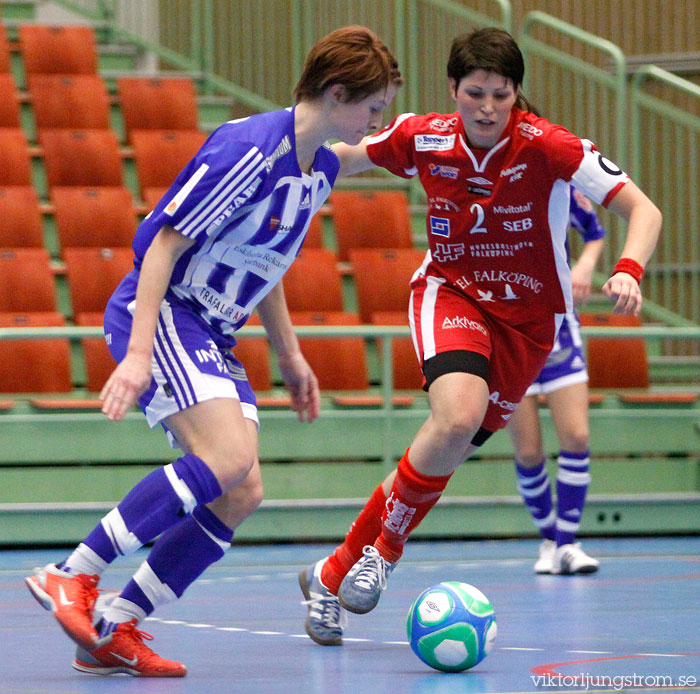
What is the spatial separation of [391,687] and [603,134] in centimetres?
677

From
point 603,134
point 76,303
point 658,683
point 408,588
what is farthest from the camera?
point 603,134

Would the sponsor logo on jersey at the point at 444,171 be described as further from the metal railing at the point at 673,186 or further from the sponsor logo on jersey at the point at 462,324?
the metal railing at the point at 673,186

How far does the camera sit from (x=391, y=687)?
3.04 metres

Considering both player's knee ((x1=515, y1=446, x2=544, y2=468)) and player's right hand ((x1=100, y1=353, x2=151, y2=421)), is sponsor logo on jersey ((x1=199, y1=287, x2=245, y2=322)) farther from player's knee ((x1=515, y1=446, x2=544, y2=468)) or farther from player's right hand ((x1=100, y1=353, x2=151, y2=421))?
player's knee ((x1=515, y1=446, x2=544, y2=468))

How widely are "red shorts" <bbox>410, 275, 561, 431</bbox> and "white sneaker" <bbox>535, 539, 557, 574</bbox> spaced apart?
6.24 ft

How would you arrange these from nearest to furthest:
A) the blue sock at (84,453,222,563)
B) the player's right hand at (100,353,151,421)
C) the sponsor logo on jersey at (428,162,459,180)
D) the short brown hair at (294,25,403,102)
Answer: the player's right hand at (100,353,151,421) < the blue sock at (84,453,222,563) < the short brown hair at (294,25,403,102) < the sponsor logo on jersey at (428,162,459,180)

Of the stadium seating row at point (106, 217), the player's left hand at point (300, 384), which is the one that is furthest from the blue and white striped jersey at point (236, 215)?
the stadium seating row at point (106, 217)

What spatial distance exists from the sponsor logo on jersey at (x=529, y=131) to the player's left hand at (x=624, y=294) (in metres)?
0.71

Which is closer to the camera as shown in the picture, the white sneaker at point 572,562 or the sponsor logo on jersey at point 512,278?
the sponsor logo on jersey at point 512,278

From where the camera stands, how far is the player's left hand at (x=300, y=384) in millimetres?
3682

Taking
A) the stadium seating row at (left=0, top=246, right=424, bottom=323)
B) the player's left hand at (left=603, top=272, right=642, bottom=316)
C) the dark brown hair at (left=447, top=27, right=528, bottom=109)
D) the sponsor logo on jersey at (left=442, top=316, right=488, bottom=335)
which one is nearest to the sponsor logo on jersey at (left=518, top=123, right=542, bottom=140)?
the dark brown hair at (left=447, top=27, right=528, bottom=109)

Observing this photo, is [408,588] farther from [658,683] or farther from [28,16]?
[28,16]

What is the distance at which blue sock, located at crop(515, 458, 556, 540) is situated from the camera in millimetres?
5879

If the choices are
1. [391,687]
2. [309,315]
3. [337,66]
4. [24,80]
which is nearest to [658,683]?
[391,687]
